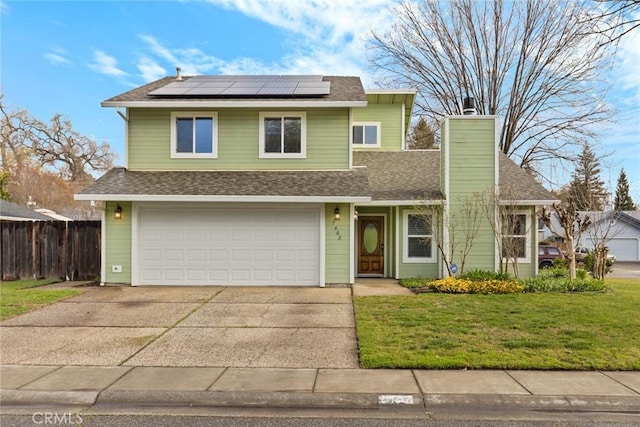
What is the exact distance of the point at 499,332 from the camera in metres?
6.77

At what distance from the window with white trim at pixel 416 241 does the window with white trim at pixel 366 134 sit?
469 centimetres

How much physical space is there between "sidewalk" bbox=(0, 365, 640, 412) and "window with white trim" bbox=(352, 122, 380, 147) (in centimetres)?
1261

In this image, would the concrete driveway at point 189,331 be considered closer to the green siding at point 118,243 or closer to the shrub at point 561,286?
the green siding at point 118,243

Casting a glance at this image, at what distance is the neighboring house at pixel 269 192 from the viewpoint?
451 inches

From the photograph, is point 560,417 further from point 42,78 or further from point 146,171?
point 42,78

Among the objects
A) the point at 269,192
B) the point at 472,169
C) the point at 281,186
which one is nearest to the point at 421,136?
the point at 472,169

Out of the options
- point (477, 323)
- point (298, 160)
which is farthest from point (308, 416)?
point (298, 160)

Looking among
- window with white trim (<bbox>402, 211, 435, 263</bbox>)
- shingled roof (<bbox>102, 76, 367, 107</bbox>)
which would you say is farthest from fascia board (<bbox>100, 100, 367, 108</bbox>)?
window with white trim (<bbox>402, 211, 435, 263</bbox>)

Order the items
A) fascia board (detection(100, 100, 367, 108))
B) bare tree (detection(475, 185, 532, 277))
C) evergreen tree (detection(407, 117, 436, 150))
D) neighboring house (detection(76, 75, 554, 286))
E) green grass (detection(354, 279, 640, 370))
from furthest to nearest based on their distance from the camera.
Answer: evergreen tree (detection(407, 117, 436, 150)), bare tree (detection(475, 185, 532, 277)), fascia board (detection(100, 100, 367, 108)), neighboring house (detection(76, 75, 554, 286)), green grass (detection(354, 279, 640, 370))

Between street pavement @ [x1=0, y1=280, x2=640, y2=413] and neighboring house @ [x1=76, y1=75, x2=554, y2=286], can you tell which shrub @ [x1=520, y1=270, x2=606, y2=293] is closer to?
neighboring house @ [x1=76, y1=75, x2=554, y2=286]

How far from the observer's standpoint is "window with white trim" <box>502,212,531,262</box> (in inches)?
477

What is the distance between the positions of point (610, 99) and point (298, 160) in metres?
19.1

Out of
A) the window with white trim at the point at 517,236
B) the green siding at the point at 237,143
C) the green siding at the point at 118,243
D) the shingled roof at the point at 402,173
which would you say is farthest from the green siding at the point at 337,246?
the green siding at the point at 118,243

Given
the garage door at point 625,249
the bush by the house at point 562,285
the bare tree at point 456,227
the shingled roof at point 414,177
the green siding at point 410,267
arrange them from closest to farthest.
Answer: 1. the bush by the house at point 562,285
2. the bare tree at point 456,227
3. the shingled roof at point 414,177
4. the green siding at point 410,267
5. the garage door at point 625,249
